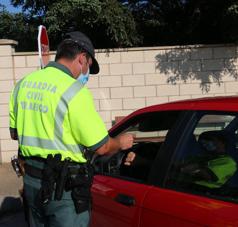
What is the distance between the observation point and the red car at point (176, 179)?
310 centimetres

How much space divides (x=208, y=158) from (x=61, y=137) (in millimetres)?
985

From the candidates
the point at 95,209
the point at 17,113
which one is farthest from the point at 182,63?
the point at 17,113

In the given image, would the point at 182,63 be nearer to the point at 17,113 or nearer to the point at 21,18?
the point at 21,18

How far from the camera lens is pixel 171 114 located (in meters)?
3.65

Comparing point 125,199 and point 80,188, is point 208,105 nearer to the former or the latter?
point 125,199

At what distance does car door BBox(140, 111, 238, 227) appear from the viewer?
118 inches

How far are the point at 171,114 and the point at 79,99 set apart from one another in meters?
0.87

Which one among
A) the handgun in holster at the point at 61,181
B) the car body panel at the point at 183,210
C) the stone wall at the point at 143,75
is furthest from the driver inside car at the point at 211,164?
the stone wall at the point at 143,75

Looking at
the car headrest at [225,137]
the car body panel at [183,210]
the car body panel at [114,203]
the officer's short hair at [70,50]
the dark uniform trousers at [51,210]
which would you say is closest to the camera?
the car body panel at [183,210]

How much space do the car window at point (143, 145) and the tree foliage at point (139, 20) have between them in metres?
5.52

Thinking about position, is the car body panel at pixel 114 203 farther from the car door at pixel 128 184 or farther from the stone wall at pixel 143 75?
the stone wall at pixel 143 75

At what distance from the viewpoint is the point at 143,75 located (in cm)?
992

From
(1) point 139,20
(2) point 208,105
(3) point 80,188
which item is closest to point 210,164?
(2) point 208,105

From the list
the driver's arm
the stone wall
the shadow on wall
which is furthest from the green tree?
the driver's arm
